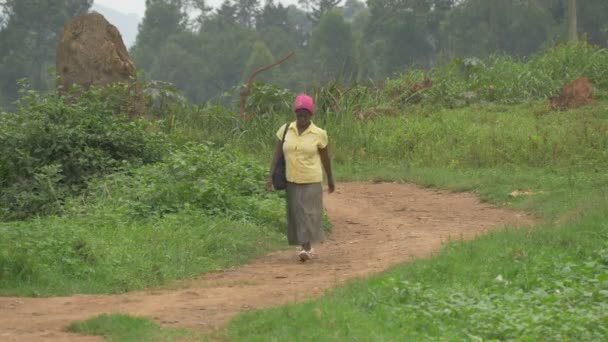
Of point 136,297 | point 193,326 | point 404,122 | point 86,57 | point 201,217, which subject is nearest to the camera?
point 193,326

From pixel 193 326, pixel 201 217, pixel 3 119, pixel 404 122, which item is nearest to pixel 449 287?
pixel 193 326

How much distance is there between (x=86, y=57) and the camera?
16266 millimetres

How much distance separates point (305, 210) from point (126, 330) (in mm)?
3479

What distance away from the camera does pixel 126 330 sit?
662 centimetres

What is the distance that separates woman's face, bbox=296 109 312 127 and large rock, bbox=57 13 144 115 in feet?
22.1

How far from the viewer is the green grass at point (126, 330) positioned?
6.45m

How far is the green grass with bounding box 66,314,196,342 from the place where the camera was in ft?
21.2

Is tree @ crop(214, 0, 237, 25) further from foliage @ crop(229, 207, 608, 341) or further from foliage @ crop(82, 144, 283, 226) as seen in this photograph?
foliage @ crop(229, 207, 608, 341)

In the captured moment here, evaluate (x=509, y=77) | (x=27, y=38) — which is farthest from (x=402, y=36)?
(x=509, y=77)

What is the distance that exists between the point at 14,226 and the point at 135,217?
4.69 feet

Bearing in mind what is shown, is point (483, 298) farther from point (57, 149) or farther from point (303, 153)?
point (57, 149)

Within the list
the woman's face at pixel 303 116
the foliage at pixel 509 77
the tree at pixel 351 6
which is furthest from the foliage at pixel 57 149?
the tree at pixel 351 6

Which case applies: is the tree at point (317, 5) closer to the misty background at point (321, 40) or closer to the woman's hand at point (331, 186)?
the misty background at point (321, 40)

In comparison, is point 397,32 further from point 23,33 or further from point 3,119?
point 3,119
